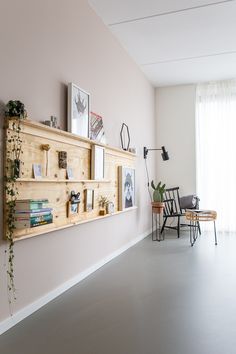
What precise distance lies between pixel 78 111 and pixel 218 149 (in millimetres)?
3904

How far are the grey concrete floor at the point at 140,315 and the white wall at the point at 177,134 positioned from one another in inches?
111

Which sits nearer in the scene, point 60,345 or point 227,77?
point 60,345

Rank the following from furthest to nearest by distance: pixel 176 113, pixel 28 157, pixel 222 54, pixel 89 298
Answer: pixel 176 113 < pixel 222 54 < pixel 89 298 < pixel 28 157

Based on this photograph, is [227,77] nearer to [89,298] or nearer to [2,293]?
[89,298]

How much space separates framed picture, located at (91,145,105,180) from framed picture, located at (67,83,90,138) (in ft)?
0.85

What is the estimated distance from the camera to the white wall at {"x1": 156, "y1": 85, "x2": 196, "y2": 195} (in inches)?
254

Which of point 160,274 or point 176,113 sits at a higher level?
point 176,113

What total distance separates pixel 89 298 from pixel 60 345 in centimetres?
78

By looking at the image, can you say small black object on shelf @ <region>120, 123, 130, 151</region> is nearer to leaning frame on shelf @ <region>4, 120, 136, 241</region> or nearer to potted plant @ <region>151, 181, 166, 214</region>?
leaning frame on shelf @ <region>4, 120, 136, 241</region>

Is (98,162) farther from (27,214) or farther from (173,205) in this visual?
(173,205)

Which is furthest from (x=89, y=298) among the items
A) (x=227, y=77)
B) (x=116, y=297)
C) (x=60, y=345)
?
(x=227, y=77)

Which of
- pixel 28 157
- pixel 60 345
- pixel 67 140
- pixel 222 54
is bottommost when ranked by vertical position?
pixel 60 345

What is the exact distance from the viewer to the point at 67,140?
298 cm

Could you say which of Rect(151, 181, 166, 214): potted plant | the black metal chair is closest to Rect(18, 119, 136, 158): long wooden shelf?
Rect(151, 181, 166, 214): potted plant
